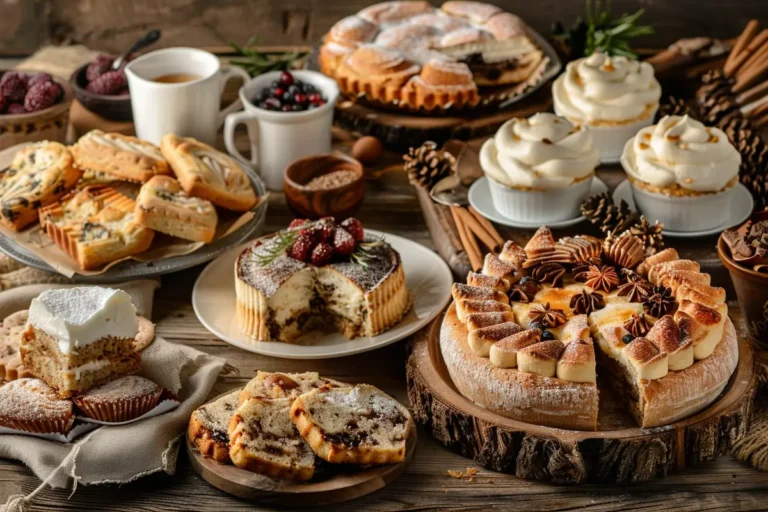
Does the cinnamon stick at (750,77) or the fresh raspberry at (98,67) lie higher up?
the cinnamon stick at (750,77)

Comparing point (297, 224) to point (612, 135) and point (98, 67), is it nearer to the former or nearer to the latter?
point (612, 135)

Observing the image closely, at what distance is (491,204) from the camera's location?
3273 mm

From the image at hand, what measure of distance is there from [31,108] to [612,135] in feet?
6.66

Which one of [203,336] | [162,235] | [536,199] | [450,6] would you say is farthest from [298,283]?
[450,6]

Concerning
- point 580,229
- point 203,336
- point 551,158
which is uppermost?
point 551,158

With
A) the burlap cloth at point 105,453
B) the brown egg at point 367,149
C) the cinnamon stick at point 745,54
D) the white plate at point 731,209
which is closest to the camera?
the burlap cloth at point 105,453

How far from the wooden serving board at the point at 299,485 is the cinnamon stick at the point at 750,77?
2321 mm

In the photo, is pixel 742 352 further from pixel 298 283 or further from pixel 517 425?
pixel 298 283

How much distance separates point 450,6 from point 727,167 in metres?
1.74

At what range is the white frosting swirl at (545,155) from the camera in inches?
120

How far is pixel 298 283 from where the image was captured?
2809 millimetres

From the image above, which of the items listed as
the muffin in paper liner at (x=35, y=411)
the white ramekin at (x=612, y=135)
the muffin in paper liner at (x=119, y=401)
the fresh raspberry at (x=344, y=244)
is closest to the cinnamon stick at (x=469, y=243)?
the fresh raspberry at (x=344, y=244)

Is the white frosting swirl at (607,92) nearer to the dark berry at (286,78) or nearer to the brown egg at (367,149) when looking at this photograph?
the brown egg at (367,149)

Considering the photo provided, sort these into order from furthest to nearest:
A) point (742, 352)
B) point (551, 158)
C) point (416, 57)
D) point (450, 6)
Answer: point (450, 6)
point (416, 57)
point (551, 158)
point (742, 352)
